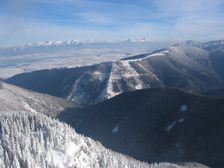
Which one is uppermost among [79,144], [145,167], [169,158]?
[79,144]

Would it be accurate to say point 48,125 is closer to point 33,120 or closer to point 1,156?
point 33,120

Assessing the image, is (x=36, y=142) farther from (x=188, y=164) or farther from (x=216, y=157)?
(x=216, y=157)

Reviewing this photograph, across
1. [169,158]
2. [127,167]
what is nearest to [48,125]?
[127,167]

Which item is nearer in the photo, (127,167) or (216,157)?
(127,167)

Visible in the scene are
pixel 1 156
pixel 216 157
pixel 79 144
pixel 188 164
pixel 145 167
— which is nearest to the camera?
pixel 1 156

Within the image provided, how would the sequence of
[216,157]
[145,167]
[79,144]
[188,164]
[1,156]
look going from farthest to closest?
[216,157], [188,164], [145,167], [79,144], [1,156]

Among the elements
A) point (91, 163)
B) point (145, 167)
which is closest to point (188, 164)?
point (145, 167)

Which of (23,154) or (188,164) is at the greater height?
(23,154)
